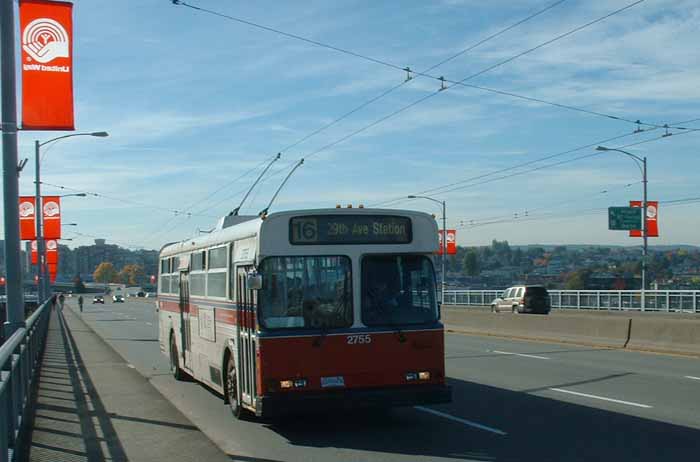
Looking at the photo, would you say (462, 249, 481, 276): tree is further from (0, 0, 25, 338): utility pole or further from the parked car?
(0, 0, 25, 338): utility pole

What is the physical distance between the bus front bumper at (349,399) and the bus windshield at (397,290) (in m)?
0.84

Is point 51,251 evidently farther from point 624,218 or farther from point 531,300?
point 624,218

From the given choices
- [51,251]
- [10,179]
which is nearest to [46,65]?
[10,179]

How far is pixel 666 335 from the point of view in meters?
20.8

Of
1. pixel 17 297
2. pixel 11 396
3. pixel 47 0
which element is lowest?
pixel 11 396

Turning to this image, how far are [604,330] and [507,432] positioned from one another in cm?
1416

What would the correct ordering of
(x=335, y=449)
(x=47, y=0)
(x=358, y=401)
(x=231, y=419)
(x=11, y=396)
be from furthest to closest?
(x=47, y=0) → (x=231, y=419) → (x=358, y=401) → (x=335, y=449) → (x=11, y=396)

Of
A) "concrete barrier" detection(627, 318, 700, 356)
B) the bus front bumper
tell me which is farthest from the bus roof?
"concrete barrier" detection(627, 318, 700, 356)

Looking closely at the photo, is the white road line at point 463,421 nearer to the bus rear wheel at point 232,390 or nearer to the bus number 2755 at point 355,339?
the bus number 2755 at point 355,339

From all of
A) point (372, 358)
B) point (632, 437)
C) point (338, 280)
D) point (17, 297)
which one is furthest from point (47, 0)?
point (632, 437)

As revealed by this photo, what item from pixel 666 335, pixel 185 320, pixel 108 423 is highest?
pixel 185 320

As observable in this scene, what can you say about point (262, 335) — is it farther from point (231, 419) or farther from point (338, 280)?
point (231, 419)

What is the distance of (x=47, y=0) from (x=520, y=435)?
31.6 feet

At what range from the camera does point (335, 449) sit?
9.47 m
